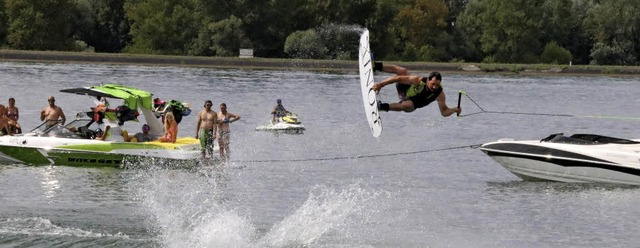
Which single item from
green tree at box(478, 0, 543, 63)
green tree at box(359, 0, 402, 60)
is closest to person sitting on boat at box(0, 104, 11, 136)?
green tree at box(359, 0, 402, 60)

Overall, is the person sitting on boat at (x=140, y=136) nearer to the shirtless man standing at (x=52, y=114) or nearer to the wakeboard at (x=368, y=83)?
the shirtless man standing at (x=52, y=114)

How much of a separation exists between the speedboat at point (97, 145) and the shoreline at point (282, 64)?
81752mm

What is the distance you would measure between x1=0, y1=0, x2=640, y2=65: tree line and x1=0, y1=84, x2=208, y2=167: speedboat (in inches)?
3279

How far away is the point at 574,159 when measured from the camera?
33.5 m

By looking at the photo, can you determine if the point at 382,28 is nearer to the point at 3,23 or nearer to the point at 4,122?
the point at 3,23

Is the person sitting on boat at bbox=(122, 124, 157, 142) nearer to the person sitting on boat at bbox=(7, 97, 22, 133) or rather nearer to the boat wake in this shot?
the boat wake

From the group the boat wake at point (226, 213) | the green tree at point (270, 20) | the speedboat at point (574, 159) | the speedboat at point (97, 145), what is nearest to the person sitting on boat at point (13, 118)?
the speedboat at point (97, 145)

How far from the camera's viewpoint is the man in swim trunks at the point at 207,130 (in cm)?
3316

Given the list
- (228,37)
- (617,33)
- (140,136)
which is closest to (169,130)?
(140,136)

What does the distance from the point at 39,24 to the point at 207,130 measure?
9492cm

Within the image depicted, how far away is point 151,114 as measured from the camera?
3372 centimetres

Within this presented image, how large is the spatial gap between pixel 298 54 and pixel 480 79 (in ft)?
76.7

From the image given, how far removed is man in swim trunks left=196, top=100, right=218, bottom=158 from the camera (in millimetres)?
33156

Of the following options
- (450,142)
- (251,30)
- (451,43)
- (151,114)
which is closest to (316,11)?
(251,30)
